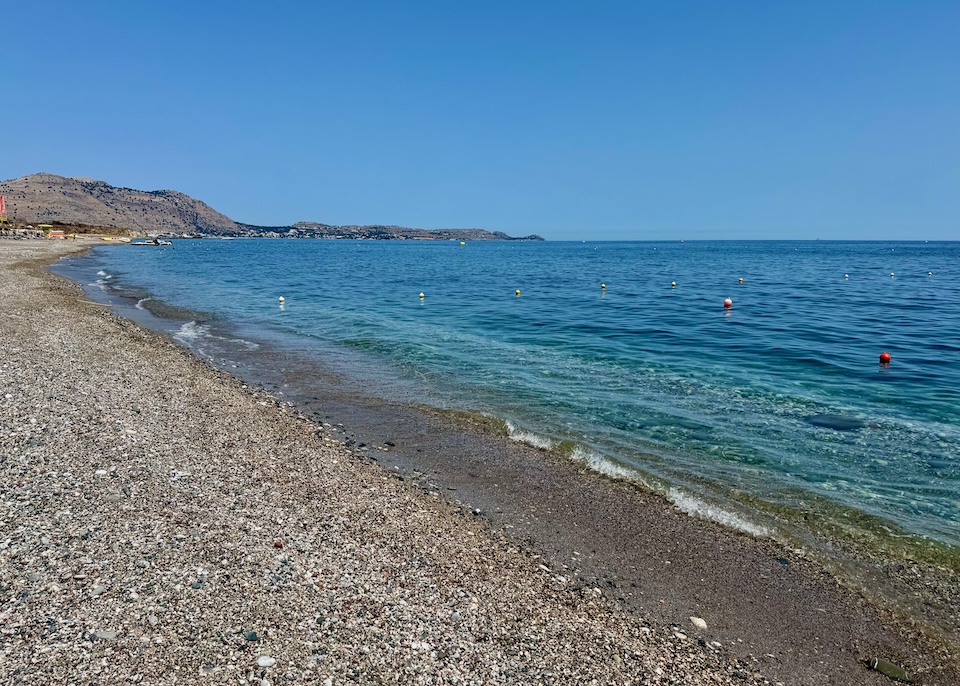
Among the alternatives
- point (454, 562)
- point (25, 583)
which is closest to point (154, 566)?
point (25, 583)

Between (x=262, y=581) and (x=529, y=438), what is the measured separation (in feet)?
24.2

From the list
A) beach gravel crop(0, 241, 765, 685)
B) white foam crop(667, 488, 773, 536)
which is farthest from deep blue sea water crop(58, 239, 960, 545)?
beach gravel crop(0, 241, 765, 685)

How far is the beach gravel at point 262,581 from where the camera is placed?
5312 millimetres

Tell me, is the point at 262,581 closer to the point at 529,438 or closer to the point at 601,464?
the point at 601,464

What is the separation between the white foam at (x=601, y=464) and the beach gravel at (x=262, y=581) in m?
3.26

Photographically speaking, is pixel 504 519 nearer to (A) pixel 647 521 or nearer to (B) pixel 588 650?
(A) pixel 647 521

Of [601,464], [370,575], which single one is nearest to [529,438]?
[601,464]

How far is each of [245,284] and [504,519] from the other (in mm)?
48142

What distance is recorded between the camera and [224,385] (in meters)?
15.8

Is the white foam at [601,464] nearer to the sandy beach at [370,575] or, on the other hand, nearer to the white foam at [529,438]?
the sandy beach at [370,575]

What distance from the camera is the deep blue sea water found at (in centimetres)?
1095

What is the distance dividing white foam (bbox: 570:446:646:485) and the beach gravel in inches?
128

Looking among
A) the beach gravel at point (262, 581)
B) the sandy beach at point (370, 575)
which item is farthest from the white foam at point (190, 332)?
the beach gravel at point (262, 581)

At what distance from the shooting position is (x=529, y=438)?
509 inches
